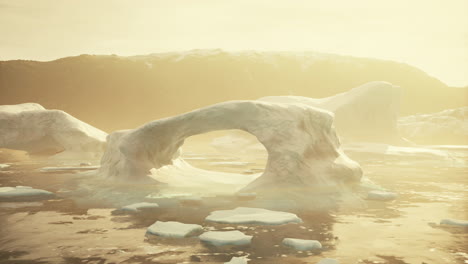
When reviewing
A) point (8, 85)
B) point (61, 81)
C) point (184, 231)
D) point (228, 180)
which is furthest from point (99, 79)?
point (184, 231)

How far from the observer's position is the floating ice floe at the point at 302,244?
5239 mm

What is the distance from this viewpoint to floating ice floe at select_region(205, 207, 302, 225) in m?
6.64

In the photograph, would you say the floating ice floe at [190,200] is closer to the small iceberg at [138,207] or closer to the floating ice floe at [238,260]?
the small iceberg at [138,207]

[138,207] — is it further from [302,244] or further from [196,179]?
[196,179]

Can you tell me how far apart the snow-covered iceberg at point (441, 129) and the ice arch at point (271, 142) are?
2696 cm

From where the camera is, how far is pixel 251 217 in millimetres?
6809

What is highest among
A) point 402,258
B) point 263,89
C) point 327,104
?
point 263,89

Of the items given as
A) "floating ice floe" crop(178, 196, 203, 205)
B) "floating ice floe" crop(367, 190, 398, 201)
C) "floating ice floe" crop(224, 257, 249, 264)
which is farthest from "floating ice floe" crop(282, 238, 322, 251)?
"floating ice floe" crop(367, 190, 398, 201)

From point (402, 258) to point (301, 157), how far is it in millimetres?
4876

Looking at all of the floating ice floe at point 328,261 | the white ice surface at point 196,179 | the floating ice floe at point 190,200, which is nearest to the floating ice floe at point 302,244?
the floating ice floe at point 328,261

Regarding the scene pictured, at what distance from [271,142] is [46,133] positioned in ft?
49.2

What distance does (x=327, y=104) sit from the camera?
2556 centimetres

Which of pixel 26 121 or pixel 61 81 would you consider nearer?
pixel 26 121

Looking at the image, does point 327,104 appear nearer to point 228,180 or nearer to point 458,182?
point 458,182
